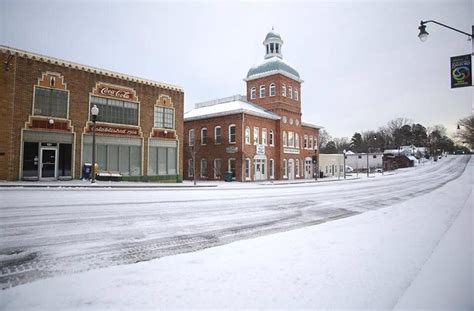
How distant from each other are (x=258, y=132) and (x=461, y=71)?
27802 mm

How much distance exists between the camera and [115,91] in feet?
78.9

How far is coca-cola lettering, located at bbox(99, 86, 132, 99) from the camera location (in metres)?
23.3

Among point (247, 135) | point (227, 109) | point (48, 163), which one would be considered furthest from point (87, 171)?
point (227, 109)

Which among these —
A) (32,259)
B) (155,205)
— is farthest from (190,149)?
(32,259)

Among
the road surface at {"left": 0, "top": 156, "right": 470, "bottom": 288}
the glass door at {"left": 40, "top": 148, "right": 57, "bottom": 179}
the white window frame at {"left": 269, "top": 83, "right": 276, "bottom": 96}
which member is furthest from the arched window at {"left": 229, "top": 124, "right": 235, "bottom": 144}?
the road surface at {"left": 0, "top": 156, "right": 470, "bottom": 288}

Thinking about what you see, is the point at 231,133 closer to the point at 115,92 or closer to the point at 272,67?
the point at 272,67

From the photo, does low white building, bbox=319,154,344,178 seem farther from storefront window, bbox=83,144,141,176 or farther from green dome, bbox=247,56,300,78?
storefront window, bbox=83,144,141,176

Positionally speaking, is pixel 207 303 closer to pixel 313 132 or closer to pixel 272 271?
pixel 272 271

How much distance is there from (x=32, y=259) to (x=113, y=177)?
57.7 ft

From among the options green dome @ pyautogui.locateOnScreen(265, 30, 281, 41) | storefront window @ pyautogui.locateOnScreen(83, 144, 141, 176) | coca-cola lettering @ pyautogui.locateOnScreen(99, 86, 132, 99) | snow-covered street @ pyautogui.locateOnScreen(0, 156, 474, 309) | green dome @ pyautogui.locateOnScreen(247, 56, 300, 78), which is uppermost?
green dome @ pyautogui.locateOnScreen(265, 30, 281, 41)

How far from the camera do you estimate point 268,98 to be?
137 feet

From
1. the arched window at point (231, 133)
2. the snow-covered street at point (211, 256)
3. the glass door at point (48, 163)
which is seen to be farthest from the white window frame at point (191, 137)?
the snow-covered street at point (211, 256)

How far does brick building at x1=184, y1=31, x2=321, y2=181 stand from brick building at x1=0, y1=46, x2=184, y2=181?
7.66 metres

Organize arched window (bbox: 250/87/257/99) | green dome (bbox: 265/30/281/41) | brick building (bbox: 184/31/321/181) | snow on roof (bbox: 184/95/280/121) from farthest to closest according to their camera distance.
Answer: green dome (bbox: 265/30/281/41)
arched window (bbox: 250/87/257/99)
snow on roof (bbox: 184/95/280/121)
brick building (bbox: 184/31/321/181)
